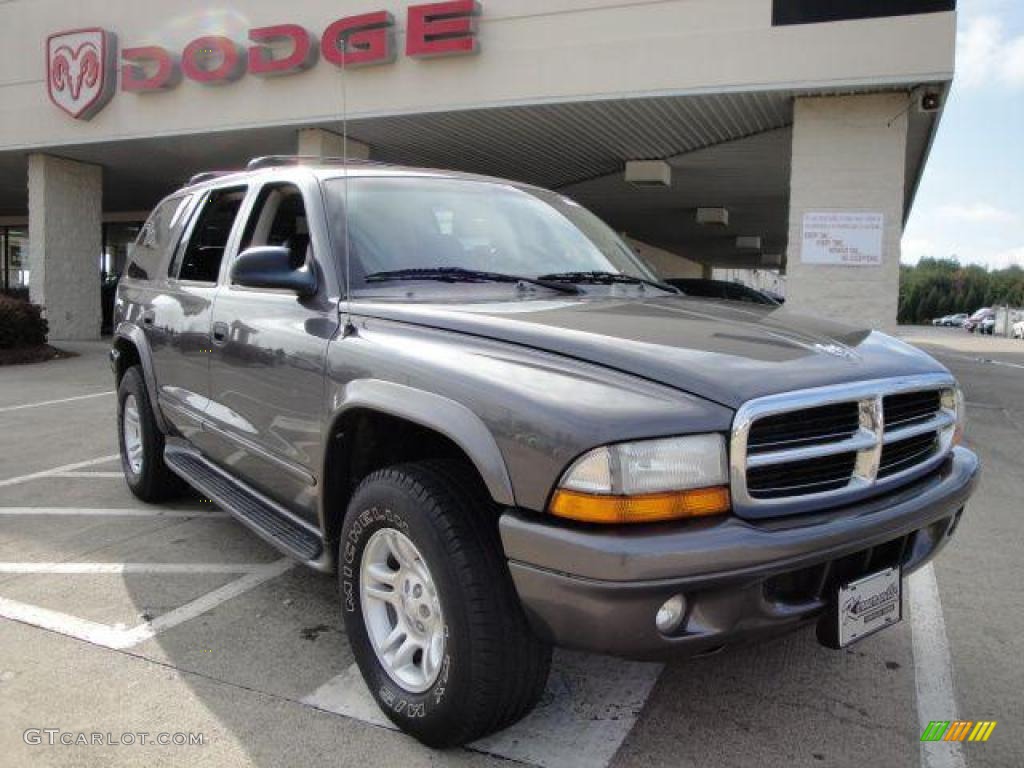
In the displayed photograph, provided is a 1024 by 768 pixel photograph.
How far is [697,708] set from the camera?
Result: 2.81 meters

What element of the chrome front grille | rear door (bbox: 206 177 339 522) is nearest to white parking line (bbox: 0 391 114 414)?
rear door (bbox: 206 177 339 522)

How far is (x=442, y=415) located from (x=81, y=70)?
50.0ft

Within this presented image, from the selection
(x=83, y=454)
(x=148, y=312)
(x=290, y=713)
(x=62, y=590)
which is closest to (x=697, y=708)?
(x=290, y=713)

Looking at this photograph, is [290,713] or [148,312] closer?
[290,713]

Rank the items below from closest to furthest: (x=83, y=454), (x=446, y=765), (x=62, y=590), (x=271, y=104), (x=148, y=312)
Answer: (x=446, y=765), (x=62, y=590), (x=148, y=312), (x=83, y=454), (x=271, y=104)

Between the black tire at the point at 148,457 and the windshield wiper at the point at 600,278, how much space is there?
8.95ft

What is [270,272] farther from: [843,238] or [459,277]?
[843,238]

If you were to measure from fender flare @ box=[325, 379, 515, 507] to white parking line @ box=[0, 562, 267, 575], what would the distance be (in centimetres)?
171

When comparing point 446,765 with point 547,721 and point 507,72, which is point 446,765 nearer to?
point 547,721

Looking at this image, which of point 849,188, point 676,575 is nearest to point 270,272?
point 676,575

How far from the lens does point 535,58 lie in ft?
36.5

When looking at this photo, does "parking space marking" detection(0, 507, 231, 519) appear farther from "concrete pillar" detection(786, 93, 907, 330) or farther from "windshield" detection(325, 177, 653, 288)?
"concrete pillar" detection(786, 93, 907, 330)

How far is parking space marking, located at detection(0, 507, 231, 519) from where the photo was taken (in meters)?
4.99

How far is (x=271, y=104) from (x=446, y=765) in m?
12.2
